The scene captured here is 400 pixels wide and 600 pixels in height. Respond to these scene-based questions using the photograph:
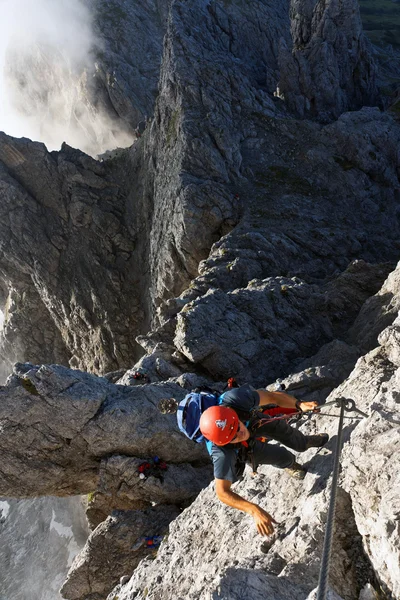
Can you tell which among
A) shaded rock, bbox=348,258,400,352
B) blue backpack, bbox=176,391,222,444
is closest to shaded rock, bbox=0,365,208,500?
shaded rock, bbox=348,258,400,352

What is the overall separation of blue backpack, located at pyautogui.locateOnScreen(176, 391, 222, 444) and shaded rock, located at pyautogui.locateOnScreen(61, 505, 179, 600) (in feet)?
36.7

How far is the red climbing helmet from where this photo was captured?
784 cm

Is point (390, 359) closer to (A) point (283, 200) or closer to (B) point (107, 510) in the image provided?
(B) point (107, 510)

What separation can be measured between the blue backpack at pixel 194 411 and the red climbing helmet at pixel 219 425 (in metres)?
0.93

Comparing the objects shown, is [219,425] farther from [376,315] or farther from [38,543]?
[38,543]

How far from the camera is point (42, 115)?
89.8 meters

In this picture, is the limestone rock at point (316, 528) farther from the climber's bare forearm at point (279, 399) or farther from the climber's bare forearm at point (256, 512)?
the climber's bare forearm at point (279, 399)

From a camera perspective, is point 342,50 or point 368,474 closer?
point 368,474

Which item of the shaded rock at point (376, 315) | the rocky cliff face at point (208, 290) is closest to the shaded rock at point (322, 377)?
the rocky cliff face at point (208, 290)

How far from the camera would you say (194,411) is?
29.5ft

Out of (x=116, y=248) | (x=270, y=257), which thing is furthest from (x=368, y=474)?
(x=116, y=248)

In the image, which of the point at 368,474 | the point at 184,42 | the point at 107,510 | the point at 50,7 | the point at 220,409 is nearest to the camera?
the point at 368,474

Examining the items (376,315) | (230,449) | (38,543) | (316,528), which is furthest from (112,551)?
(38,543)

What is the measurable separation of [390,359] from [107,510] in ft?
51.9
